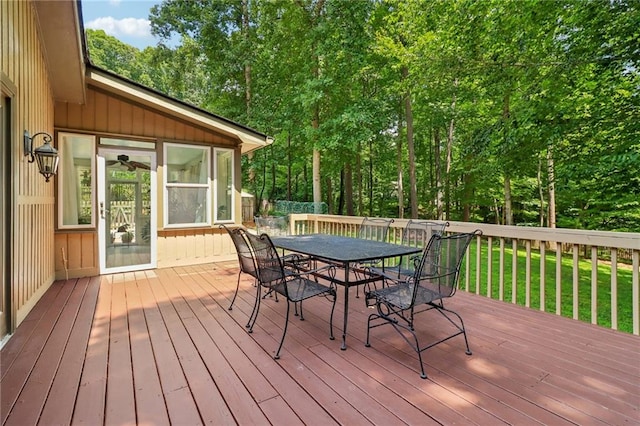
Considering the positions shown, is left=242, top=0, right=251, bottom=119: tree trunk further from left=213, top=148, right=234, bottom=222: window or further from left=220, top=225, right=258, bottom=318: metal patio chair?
left=220, top=225, right=258, bottom=318: metal patio chair

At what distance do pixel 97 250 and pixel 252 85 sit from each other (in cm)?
1040

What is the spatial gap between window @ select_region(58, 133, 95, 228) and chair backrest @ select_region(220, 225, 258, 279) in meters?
3.32

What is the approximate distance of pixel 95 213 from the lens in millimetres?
4969

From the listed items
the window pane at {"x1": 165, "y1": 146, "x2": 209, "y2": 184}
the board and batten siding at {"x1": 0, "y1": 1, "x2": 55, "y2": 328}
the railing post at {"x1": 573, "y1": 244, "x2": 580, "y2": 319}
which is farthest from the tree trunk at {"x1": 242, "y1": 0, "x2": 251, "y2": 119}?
the railing post at {"x1": 573, "y1": 244, "x2": 580, "y2": 319}

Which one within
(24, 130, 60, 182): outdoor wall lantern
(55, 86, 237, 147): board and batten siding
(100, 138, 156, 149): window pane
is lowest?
(24, 130, 60, 182): outdoor wall lantern

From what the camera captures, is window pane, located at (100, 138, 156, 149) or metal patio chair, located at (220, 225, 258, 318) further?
window pane, located at (100, 138, 156, 149)

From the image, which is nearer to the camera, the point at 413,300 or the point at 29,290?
the point at 413,300

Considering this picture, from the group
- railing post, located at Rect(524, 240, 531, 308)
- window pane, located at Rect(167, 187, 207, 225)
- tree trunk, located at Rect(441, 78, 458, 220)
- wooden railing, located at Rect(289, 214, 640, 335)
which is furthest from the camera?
tree trunk, located at Rect(441, 78, 458, 220)

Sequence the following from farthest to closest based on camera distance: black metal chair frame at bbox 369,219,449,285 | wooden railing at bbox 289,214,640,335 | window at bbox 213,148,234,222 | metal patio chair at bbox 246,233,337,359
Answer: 1. window at bbox 213,148,234,222
2. black metal chair frame at bbox 369,219,449,285
3. wooden railing at bbox 289,214,640,335
4. metal patio chair at bbox 246,233,337,359

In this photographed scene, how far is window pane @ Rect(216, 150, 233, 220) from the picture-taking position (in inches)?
238

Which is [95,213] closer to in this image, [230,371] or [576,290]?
[230,371]

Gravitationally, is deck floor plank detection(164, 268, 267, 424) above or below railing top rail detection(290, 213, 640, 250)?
below

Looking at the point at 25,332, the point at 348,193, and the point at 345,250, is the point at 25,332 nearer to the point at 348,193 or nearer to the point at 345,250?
the point at 345,250

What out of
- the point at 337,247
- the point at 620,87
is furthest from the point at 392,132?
the point at 337,247
